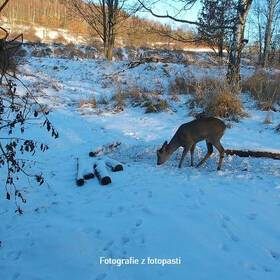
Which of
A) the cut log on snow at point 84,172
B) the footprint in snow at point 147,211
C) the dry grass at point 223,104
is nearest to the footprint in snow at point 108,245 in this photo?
the footprint in snow at point 147,211

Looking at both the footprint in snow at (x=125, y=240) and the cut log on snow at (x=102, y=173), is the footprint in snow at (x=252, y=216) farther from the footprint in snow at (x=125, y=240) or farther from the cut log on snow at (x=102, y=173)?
the cut log on snow at (x=102, y=173)

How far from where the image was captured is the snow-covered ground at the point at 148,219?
297 centimetres

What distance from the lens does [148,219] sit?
3.82 meters

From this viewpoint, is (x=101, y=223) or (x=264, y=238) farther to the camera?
(x=101, y=223)

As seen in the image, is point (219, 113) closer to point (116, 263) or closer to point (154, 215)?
point (154, 215)

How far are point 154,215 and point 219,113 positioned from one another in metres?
Answer: 6.32

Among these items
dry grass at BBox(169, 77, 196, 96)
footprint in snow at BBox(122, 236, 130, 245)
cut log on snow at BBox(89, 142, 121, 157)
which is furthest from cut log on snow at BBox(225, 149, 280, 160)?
dry grass at BBox(169, 77, 196, 96)

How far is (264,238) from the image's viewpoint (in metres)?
3.29

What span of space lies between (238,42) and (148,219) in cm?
894

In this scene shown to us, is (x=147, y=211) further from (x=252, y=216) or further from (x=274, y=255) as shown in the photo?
(x=274, y=255)

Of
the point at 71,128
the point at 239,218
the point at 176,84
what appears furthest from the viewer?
the point at 176,84

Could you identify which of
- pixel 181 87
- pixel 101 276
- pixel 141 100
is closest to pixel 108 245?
pixel 101 276

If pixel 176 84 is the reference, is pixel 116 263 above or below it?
below

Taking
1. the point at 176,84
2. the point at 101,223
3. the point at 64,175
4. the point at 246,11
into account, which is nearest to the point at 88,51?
the point at 176,84
